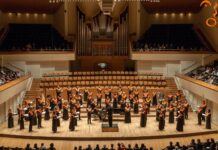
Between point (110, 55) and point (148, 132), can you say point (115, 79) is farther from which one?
point (148, 132)

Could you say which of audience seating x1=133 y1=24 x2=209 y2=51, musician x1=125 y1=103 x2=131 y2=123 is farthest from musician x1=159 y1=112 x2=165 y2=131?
audience seating x1=133 y1=24 x2=209 y2=51

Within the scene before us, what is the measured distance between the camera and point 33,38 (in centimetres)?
2112

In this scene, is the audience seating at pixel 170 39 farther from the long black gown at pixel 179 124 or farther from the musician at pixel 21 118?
the musician at pixel 21 118

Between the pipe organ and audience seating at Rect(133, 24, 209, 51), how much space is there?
36.1 inches

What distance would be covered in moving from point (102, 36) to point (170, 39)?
12.5 feet

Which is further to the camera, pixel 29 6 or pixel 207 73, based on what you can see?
pixel 29 6

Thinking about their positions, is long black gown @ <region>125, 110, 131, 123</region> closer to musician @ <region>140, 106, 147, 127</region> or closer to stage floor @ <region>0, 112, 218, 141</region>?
stage floor @ <region>0, 112, 218, 141</region>

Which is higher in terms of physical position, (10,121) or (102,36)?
(102,36)

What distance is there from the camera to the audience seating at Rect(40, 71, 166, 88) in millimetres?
17969

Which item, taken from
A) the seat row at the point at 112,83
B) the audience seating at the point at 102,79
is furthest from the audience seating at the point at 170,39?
the seat row at the point at 112,83

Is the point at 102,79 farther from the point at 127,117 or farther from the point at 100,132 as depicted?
the point at 100,132

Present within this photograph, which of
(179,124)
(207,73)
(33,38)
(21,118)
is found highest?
(33,38)

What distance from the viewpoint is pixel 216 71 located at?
16.6 meters

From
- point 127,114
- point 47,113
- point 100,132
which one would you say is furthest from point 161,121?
point 47,113
